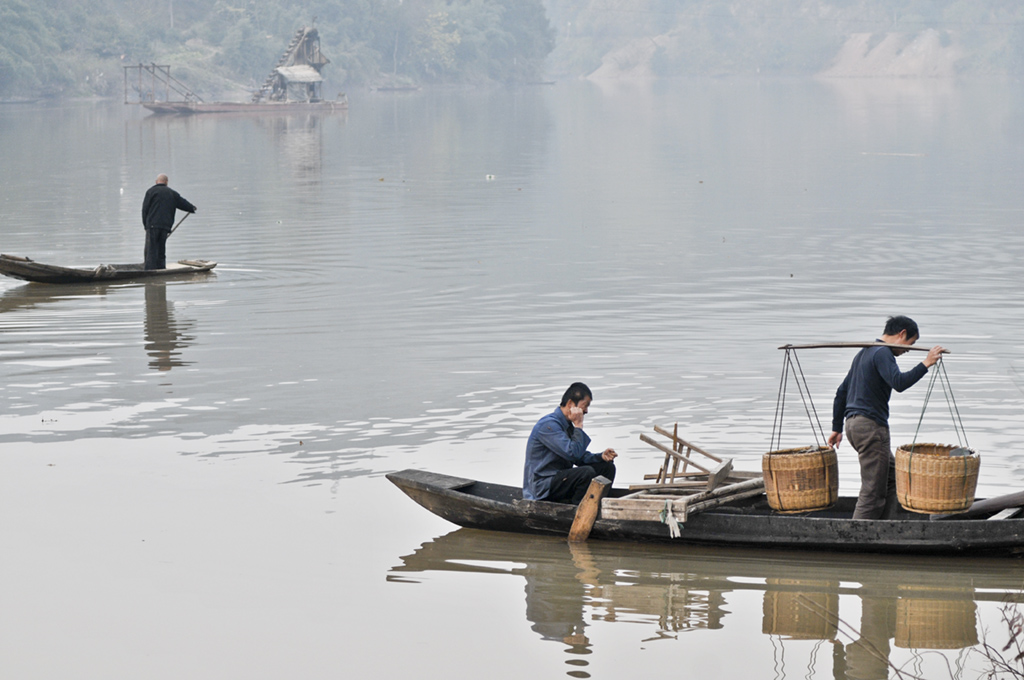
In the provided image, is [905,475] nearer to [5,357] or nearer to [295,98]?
[5,357]

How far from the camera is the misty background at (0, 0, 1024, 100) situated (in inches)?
4227

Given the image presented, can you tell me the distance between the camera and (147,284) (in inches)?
830

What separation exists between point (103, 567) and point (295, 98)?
90.7 metres

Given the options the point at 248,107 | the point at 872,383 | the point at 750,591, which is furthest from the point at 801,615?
the point at 248,107

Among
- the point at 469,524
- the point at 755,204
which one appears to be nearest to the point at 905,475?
the point at 469,524

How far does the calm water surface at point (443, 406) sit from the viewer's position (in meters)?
8.27

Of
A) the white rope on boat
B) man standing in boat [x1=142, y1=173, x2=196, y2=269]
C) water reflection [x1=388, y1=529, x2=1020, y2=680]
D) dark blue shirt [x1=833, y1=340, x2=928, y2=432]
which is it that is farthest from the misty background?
dark blue shirt [x1=833, y1=340, x2=928, y2=432]

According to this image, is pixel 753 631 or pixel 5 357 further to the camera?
pixel 5 357

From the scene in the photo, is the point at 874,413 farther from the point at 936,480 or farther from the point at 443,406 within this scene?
the point at 443,406

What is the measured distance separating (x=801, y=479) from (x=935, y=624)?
127cm

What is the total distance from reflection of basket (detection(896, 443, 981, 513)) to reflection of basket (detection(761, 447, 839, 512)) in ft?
1.52

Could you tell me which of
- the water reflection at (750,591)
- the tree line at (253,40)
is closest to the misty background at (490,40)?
the tree line at (253,40)

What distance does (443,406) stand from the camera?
1354 cm

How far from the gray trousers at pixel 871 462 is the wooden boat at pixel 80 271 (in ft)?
45.7
